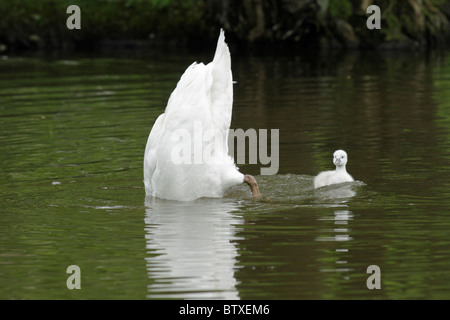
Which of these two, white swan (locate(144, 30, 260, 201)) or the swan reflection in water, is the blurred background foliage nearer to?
white swan (locate(144, 30, 260, 201))

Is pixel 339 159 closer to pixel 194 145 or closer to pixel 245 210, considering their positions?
pixel 245 210

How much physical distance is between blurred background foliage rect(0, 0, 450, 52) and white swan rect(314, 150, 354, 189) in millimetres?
19217

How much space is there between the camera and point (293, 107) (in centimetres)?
1780

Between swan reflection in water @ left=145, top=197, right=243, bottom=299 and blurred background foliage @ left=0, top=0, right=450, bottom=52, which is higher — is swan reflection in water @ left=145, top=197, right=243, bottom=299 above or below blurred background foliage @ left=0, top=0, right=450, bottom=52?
below

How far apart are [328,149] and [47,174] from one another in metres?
3.96

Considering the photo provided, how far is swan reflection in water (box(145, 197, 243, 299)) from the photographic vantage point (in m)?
7.51

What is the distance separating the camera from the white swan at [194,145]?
33.2 ft

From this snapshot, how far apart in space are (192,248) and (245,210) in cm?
166

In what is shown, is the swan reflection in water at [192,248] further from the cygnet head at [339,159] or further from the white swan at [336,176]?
the cygnet head at [339,159]

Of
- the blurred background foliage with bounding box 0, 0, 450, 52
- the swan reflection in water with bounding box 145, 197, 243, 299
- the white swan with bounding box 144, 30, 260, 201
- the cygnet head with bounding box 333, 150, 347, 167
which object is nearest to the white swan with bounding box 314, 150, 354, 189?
the cygnet head with bounding box 333, 150, 347, 167

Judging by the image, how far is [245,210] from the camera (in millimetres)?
10234

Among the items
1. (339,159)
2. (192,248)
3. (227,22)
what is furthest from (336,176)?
(227,22)

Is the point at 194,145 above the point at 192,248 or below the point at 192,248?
above


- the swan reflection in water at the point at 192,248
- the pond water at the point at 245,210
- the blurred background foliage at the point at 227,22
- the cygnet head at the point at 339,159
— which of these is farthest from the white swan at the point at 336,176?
the blurred background foliage at the point at 227,22
